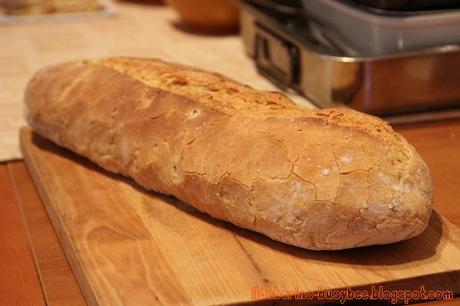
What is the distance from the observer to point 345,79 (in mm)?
1315

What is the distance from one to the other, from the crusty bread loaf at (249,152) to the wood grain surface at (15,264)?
0.14 metres

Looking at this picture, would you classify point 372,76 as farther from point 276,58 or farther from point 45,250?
point 45,250

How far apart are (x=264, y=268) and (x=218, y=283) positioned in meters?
0.06

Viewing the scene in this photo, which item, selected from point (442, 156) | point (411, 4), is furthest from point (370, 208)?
point (411, 4)

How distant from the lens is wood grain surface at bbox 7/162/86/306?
89 centimetres

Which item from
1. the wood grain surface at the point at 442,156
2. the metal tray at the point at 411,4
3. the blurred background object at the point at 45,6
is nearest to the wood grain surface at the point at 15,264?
the wood grain surface at the point at 442,156

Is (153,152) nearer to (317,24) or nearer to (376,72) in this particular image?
(376,72)

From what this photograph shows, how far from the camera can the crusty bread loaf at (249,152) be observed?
879 millimetres

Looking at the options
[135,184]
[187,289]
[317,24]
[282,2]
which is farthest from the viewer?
[282,2]

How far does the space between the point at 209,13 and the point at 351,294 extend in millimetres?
1160

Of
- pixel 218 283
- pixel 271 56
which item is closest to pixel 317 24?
pixel 271 56

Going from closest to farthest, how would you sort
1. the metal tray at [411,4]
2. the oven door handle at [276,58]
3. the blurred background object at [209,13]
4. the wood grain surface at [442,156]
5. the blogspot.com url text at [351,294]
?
the blogspot.com url text at [351,294], the wood grain surface at [442,156], the metal tray at [411,4], the oven door handle at [276,58], the blurred background object at [209,13]

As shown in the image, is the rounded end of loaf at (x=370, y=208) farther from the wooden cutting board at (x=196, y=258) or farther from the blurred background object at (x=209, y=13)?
the blurred background object at (x=209, y=13)

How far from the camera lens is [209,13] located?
1.89 meters
